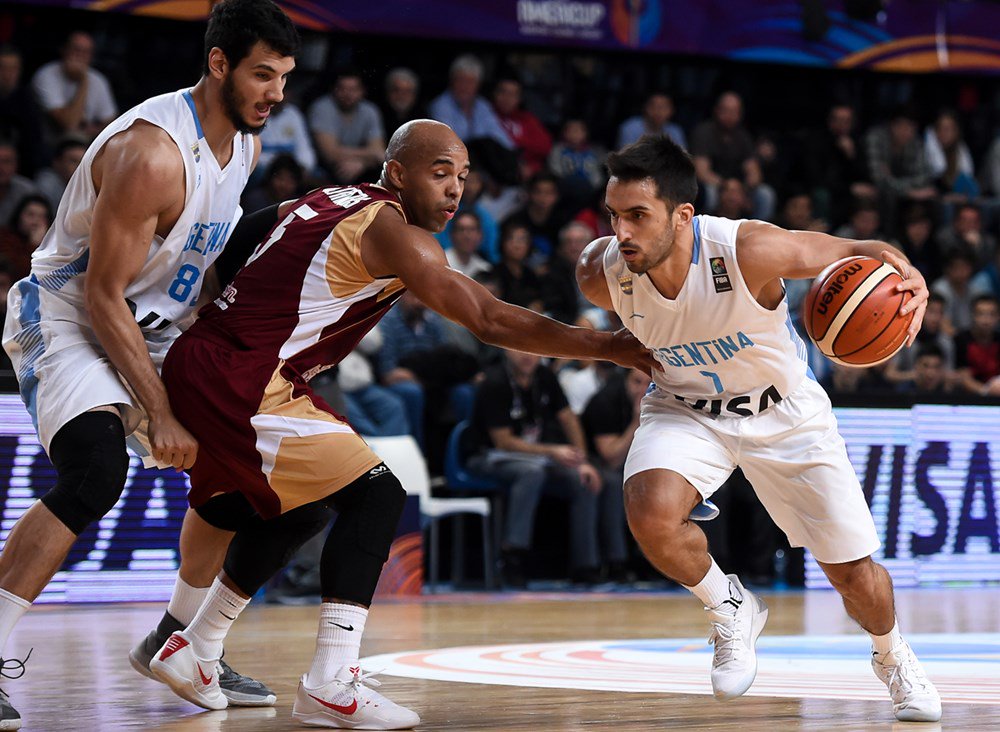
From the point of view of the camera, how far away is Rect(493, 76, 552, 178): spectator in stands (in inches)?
500

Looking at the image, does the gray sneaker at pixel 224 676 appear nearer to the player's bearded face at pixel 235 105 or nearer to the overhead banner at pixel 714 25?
the player's bearded face at pixel 235 105

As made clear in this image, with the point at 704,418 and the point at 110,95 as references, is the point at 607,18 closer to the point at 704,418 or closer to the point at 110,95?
the point at 110,95

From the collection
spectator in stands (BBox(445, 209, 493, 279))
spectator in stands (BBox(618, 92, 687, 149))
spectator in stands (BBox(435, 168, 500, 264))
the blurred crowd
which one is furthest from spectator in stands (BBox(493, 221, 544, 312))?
spectator in stands (BBox(618, 92, 687, 149))

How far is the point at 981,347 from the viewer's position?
1202 cm

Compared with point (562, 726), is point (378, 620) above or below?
Answer: below

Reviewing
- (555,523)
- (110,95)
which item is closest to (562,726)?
(555,523)

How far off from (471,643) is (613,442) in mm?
4066

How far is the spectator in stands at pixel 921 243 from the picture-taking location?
1357cm

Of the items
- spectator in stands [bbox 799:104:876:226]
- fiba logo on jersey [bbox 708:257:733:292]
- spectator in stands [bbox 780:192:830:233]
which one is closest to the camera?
fiba logo on jersey [bbox 708:257:733:292]

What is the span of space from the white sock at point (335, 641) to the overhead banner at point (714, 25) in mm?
8371

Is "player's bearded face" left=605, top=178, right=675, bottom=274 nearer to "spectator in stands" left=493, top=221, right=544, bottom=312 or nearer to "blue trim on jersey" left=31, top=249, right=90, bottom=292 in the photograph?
"blue trim on jersey" left=31, top=249, right=90, bottom=292

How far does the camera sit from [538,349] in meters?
4.31

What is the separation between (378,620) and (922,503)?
4414 millimetres

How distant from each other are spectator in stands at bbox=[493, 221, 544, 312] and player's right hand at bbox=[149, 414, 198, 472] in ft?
20.3
